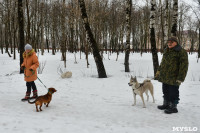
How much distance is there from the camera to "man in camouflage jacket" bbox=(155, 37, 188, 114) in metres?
4.03

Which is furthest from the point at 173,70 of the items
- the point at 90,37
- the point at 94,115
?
the point at 90,37

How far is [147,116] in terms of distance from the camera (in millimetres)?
4305

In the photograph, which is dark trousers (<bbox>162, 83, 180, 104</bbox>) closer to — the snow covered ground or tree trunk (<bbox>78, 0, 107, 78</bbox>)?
the snow covered ground

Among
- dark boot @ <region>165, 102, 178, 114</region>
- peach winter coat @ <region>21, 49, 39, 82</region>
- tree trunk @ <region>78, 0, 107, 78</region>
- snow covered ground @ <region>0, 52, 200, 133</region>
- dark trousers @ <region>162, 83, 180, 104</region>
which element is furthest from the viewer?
tree trunk @ <region>78, 0, 107, 78</region>

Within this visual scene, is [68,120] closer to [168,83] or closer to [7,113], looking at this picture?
[7,113]

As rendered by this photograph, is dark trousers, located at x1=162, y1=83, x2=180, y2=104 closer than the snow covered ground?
No

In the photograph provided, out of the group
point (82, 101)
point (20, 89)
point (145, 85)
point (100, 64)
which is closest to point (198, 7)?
point (100, 64)

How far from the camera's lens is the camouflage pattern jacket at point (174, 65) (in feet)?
13.2

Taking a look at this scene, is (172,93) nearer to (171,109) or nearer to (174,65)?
(171,109)

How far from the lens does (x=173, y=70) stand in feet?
13.8

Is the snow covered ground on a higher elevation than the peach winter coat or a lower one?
lower

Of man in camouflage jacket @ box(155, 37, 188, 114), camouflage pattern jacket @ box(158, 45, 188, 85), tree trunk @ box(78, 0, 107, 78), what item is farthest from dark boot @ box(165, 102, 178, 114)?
tree trunk @ box(78, 0, 107, 78)

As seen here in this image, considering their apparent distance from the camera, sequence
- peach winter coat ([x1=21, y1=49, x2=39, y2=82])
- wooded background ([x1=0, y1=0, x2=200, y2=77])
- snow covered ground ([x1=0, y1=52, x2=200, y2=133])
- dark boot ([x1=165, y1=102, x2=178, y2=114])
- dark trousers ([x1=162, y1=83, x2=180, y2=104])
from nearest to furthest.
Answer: snow covered ground ([x1=0, y1=52, x2=200, y2=133]) → dark trousers ([x1=162, y1=83, x2=180, y2=104]) → dark boot ([x1=165, y1=102, x2=178, y2=114]) → peach winter coat ([x1=21, y1=49, x2=39, y2=82]) → wooded background ([x1=0, y1=0, x2=200, y2=77])

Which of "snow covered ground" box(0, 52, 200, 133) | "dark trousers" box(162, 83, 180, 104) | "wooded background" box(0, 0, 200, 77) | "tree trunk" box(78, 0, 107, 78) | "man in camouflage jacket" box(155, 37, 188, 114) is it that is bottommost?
"snow covered ground" box(0, 52, 200, 133)
